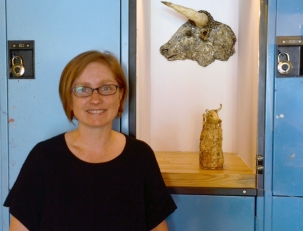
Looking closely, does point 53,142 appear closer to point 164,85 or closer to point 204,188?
point 204,188

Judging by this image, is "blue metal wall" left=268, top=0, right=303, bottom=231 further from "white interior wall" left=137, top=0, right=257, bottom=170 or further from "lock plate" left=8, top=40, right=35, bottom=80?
"lock plate" left=8, top=40, right=35, bottom=80

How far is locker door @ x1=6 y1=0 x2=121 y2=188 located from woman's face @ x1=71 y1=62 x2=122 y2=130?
252 millimetres

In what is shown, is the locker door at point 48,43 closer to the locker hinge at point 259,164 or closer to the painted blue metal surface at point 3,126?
the painted blue metal surface at point 3,126

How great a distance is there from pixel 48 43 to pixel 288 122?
1122 mm

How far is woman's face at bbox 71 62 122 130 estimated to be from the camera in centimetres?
114

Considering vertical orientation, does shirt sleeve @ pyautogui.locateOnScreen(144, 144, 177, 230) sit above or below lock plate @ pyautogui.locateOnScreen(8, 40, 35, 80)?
below

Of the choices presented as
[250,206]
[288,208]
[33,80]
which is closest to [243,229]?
[250,206]

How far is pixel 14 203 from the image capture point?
3.56ft

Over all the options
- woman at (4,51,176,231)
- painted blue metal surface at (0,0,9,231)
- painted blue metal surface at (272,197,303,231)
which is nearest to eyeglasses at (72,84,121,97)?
woman at (4,51,176,231)

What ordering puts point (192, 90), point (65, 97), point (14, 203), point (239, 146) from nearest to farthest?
point (14, 203)
point (65, 97)
point (239, 146)
point (192, 90)

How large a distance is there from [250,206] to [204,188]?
0.72ft

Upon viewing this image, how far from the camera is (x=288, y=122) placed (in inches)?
Answer: 52.5

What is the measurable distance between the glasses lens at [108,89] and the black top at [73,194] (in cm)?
25

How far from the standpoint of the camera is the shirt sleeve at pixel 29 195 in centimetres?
109
